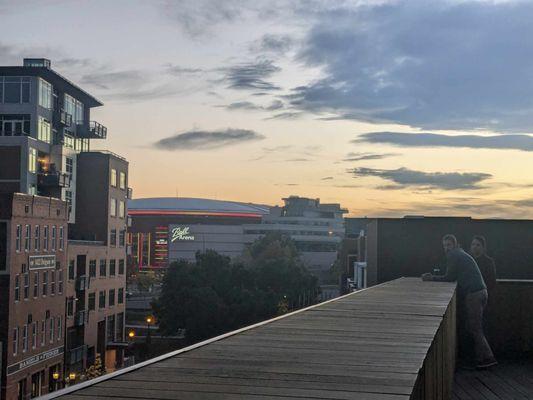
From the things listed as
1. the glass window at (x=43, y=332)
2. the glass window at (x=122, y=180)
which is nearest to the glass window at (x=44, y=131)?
the glass window at (x=122, y=180)

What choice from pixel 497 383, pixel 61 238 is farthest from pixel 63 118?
pixel 497 383

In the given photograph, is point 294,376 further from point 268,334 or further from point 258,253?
point 258,253

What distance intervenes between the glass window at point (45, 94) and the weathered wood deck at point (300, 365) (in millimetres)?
72672

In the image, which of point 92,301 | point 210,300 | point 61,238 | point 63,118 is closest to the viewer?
point 61,238

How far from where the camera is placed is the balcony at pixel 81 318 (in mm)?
69125

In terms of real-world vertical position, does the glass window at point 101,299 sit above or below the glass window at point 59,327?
above

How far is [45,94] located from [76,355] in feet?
85.5

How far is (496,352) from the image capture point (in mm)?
15266

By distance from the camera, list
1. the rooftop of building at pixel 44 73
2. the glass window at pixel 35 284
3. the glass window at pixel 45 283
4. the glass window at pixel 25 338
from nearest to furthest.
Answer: the glass window at pixel 25 338
the glass window at pixel 35 284
the glass window at pixel 45 283
the rooftop of building at pixel 44 73

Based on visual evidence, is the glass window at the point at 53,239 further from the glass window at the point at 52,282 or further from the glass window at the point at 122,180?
the glass window at the point at 122,180

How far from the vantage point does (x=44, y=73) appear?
7638 centimetres

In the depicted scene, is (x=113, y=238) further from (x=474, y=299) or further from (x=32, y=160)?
(x=474, y=299)

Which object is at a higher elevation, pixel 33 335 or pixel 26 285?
pixel 26 285

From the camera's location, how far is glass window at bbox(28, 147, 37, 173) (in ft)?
243
